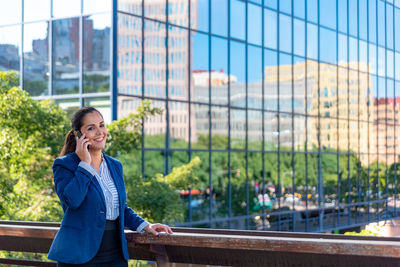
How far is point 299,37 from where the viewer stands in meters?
25.2

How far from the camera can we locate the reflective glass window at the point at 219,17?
2050 centimetres

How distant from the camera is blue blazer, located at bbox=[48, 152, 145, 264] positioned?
317cm

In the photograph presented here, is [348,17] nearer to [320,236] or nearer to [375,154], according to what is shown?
[375,154]

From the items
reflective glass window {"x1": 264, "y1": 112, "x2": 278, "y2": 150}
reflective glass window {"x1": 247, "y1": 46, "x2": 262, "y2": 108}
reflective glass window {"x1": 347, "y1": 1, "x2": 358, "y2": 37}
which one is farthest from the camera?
reflective glass window {"x1": 347, "y1": 1, "x2": 358, "y2": 37}

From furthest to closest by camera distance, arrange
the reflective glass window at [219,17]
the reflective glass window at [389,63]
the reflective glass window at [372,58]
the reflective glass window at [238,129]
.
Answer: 1. the reflective glass window at [389,63]
2. the reflective glass window at [372,58]
3. the reflective glass window at [238,129]
4. the reflective glass window at [219,17]

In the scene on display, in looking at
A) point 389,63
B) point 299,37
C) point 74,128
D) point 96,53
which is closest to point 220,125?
point 96,53

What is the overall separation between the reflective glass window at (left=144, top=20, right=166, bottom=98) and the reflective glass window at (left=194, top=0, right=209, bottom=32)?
166 centimetres

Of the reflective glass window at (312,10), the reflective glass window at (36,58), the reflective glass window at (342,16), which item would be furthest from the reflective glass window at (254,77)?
the reflective glass window at (36,58)

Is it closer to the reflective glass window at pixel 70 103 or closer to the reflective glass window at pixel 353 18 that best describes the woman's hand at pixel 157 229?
the reflective glass window at pixel 70 103

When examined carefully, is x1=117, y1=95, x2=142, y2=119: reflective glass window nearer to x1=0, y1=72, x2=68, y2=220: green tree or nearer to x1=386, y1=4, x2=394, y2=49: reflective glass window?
x1=0, y1=72, x2=68, y2=220: green tree

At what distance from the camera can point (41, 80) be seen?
17.1 m

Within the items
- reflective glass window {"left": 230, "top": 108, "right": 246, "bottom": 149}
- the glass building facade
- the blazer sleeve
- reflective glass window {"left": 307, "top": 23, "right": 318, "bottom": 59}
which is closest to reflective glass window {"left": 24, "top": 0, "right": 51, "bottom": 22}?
the glass building facade

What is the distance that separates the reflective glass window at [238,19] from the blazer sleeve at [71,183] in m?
18.5

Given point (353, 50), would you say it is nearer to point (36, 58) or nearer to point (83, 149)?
point (36, 58)
